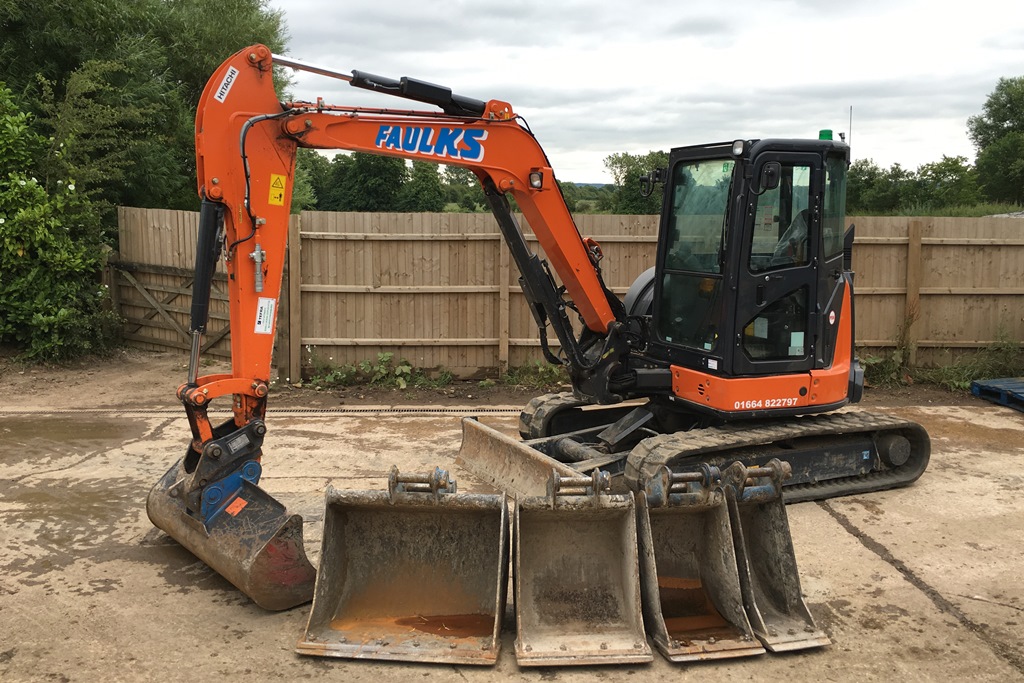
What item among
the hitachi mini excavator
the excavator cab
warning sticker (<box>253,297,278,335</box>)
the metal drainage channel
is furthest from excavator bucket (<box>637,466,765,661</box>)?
the metal drainage channel

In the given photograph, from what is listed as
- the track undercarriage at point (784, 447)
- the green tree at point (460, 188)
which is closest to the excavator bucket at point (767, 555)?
the track undercarriage at point (784, 447)

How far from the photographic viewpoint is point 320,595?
449 centimetres

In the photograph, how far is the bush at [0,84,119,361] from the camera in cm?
1127

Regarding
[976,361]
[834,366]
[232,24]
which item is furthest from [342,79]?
[232,24]

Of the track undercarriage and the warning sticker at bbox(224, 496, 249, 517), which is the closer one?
the warning sticker at bbox(224, 496, 249, 517)

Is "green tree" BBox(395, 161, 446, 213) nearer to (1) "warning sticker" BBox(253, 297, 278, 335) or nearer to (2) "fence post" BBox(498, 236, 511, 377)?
(2) "fence post" BBox(498, 236, 511, 377)

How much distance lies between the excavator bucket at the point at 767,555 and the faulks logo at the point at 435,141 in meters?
2.66

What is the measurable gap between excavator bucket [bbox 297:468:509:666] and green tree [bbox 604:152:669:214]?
17.8ft

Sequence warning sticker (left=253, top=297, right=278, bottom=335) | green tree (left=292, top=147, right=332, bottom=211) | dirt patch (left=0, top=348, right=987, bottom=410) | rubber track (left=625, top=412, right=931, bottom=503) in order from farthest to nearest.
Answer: green tree (left=292, top=147, right=332, bottom=211)
dirt patch (left=0, top=348, right=987, bottom=410)
rubber track (left=625, top=412, right=931, bottom=503)
warning sticker (left=253, top=297, right=278, bottom=335)

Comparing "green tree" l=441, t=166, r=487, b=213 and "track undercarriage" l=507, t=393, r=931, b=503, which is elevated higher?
"green tree" l=441, t=166, r=487, b=213

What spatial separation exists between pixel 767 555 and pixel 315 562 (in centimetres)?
255

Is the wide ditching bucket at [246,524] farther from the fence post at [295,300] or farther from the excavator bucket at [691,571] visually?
the fence post at [295,300]

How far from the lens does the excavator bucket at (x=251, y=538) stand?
4676mm

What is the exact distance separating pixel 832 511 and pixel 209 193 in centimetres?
462
